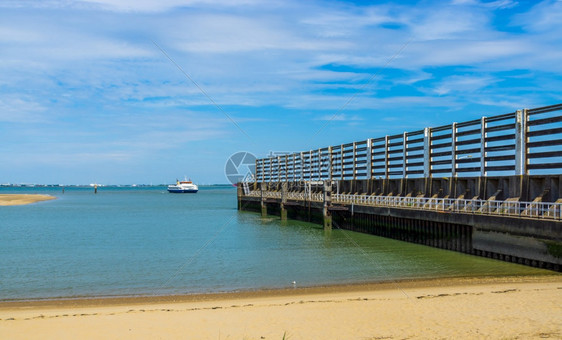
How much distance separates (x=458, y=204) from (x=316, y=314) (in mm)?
21150

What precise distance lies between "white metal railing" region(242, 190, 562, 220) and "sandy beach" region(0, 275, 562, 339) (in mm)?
5392

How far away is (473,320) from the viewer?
696 inches

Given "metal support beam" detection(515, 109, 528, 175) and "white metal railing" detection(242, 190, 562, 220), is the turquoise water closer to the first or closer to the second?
"white metal railing" detection(242, 190, 562, 220)

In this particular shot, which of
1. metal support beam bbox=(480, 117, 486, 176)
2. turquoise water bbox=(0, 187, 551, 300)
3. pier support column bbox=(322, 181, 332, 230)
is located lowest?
turquoise water bbox=(0, 187, 551, 300)

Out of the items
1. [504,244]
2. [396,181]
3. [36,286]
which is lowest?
[36,286]

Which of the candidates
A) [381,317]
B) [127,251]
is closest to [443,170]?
[127,251]

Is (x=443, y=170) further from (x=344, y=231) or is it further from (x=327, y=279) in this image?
(x=327, y=279)

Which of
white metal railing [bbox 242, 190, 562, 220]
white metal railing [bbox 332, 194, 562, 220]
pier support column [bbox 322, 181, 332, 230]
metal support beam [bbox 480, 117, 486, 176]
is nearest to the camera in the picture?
white metal railing [bbox 332, 194, 562, 220]

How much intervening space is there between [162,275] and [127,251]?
39.8 feet

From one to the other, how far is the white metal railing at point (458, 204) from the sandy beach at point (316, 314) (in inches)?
212

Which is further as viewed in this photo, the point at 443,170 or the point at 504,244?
the point at 443,170

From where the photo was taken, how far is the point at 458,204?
1465 inches

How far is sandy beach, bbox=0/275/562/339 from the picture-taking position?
54.9 feet

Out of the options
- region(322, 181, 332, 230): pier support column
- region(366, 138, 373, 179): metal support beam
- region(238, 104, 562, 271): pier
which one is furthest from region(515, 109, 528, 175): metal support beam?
region(366, 138, 373, 179): metal support beam
